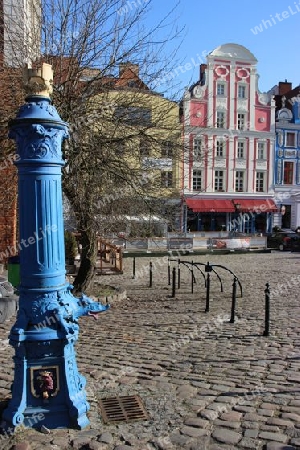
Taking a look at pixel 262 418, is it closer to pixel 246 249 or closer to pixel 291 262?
pixel 291 262

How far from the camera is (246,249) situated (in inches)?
1006

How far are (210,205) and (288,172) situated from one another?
9.36 meters

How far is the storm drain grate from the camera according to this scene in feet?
13.6

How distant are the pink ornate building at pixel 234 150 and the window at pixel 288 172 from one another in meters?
1.99

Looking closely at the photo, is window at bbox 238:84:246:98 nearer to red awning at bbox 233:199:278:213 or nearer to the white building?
red awning at bbox 233:199:278:213

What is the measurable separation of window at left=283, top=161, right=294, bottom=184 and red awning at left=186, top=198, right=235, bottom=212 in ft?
22.3

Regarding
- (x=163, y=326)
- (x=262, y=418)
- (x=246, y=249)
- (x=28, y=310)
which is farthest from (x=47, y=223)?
(x=246, y=249)

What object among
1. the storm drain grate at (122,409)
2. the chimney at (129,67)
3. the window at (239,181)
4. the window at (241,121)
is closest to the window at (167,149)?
the chimney at (129,67)

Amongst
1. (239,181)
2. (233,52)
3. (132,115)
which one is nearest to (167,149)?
(132,115)

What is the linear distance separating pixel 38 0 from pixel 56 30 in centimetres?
142

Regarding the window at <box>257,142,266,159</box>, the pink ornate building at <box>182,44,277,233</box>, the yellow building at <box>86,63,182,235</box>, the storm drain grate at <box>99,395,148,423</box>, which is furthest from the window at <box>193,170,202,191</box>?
the storm drain grate at <box>99,395,148,423</box>

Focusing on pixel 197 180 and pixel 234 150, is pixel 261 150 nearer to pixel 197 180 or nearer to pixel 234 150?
pixel 234 150

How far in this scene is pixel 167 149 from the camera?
10.4 m

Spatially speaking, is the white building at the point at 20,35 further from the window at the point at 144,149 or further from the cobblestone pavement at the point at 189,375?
the cobblestone pavement at the point at 189,375
